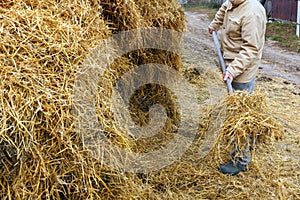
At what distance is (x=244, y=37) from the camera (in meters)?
2.89

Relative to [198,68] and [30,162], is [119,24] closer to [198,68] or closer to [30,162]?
[30,162]

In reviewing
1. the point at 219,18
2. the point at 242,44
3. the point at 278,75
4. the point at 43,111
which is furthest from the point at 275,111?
the point at 43,111

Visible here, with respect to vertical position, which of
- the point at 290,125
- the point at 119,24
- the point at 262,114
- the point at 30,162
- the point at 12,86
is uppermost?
the point at 119,24

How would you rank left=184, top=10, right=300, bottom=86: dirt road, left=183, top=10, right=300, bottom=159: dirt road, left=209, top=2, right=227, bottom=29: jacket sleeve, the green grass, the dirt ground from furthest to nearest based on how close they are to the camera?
the green grass < left=184, top=10, right=300, bottom=86: dirt road < left=183, top=10, right=300, bottom=159: dirt road < left=209, top=2, right=227, bottom=29: jacket sleeve < the dirt ground

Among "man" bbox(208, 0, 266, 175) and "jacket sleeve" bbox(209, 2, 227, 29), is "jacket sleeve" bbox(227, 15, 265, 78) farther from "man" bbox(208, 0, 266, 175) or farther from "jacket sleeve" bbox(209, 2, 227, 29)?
Result: "jacket sleeve" bbox(209, 2, 227, 29)

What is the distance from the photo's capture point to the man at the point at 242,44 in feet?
9.35

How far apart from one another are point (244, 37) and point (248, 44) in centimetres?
7

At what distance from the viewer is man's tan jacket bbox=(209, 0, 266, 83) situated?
2.85 meters

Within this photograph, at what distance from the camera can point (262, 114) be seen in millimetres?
2693

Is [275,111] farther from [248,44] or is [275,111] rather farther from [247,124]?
[247,124]

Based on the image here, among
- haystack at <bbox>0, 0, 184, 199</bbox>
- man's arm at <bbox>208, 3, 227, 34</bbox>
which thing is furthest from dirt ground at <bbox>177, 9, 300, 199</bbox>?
haystack at <bbox>0, 0, 184, 199</bbox>

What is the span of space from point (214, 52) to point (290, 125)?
4812 mm

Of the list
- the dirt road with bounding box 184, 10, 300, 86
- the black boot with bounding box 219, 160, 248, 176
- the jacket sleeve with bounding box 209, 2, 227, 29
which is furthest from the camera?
the dirt road with bounding box 184, 10, 300, 86

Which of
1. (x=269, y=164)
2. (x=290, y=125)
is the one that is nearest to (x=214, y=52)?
(x=290, y=125)
